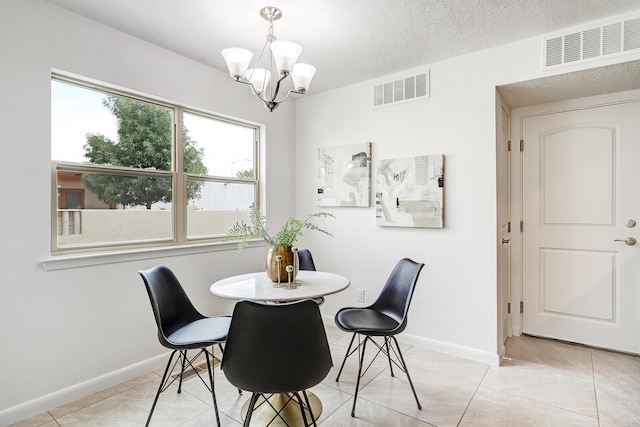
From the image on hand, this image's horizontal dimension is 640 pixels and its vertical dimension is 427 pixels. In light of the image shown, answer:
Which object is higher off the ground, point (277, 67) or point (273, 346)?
point (277, 67)

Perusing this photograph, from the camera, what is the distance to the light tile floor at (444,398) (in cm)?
200

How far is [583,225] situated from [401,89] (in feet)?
6.87

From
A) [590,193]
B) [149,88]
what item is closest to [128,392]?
[149,88]

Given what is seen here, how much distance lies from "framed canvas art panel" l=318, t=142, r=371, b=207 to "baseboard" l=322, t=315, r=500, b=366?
4.46 ft

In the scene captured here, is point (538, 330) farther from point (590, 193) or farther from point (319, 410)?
point (319, 410)

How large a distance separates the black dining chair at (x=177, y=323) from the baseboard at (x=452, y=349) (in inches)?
71.6

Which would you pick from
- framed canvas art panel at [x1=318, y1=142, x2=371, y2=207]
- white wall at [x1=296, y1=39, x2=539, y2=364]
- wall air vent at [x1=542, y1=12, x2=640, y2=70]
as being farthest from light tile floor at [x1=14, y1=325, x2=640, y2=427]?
wall air vent at [x1=542, y1=12, x2=640, y2=70]

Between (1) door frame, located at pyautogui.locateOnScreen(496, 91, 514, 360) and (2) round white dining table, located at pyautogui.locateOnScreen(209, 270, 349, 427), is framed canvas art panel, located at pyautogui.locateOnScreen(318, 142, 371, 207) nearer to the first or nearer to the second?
(1) door frame, located at pyautogui.locateOnScreen(496, 91, 514, 360)

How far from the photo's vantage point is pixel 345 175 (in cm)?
358

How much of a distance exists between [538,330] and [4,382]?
4.21 meters

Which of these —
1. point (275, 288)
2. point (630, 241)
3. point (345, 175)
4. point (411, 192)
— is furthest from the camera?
point (345, 175)

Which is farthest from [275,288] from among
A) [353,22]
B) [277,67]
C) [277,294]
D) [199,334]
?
[353,22]

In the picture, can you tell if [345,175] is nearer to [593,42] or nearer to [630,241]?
[593,42]

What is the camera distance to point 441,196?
2969 mm
